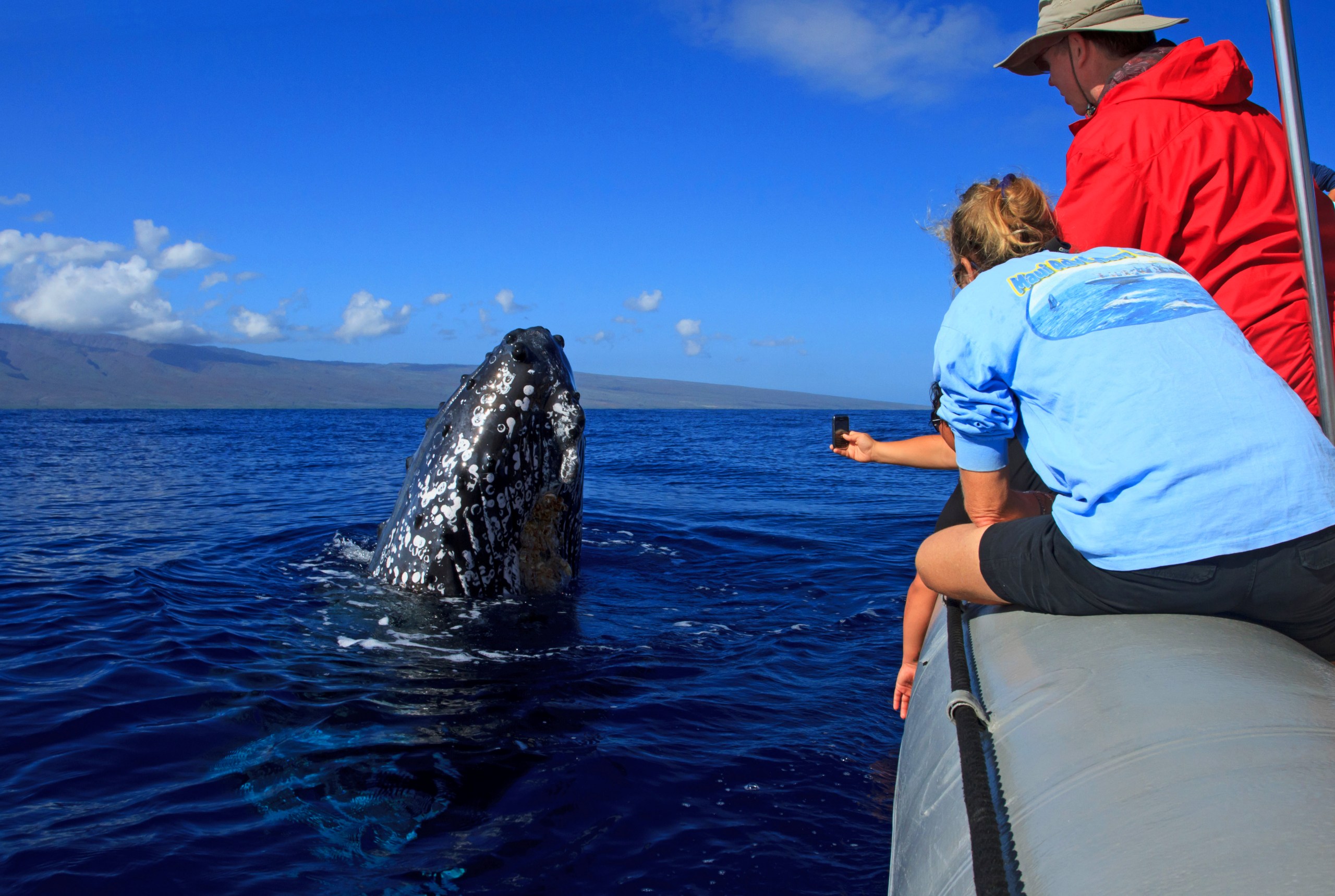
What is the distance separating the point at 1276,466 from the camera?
182 centimetres

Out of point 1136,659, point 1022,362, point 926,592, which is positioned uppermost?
point 1022,362

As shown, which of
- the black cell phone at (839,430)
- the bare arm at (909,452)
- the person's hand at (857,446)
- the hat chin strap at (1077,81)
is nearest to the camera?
the hat chin strap at (1077,81)

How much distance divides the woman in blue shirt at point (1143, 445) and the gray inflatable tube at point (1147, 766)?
120 mm

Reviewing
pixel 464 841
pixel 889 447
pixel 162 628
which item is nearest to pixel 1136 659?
pixel 889 447

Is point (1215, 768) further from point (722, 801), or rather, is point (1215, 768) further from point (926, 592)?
point (722, 801)

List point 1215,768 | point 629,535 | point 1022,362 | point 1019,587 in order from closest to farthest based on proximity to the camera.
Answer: point 1215,768, point 1022,362, point 1019,587, point 629,535

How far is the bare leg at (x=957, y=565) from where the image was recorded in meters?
2.46

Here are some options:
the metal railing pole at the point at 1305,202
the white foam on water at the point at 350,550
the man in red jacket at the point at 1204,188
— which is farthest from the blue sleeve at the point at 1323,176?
the white foam on water at the point at 350,550

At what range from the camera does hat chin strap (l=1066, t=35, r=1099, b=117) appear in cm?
296

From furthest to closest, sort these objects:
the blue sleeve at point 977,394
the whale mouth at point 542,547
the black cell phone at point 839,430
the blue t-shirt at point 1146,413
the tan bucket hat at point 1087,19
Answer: the whale mouth at point 542,547 < the black cell phone at point 839,430 < the tan bucket hat at point 1087,19 < the blue sleeve at point 977,394 < the blue t-shirt at point 1146,413

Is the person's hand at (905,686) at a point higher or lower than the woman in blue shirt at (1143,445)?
lower

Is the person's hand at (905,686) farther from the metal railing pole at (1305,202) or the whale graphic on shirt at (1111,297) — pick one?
the whale graphic on shirt at (1111,297)

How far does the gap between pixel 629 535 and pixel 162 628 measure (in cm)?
490

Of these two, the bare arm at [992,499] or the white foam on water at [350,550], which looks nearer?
the bare arm at [992,499]
